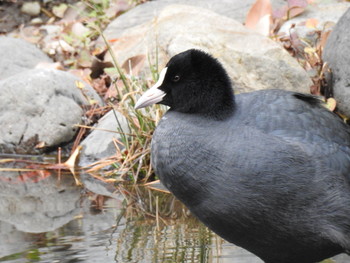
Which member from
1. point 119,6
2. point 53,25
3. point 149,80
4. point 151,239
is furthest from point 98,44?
point 151,239

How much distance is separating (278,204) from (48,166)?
3.73 meters

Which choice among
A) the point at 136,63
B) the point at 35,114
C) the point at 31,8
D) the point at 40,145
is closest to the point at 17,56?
the point at 35,114

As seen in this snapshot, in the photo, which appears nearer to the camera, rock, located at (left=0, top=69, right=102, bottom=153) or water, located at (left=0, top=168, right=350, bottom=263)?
water, located at (left=0, top=168, right=350, bottom=263)

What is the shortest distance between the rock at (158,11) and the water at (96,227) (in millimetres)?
3443

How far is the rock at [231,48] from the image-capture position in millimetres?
7312

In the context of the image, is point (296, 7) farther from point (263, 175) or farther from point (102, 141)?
point (263, 175)

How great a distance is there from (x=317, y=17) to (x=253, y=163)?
5.32 metres

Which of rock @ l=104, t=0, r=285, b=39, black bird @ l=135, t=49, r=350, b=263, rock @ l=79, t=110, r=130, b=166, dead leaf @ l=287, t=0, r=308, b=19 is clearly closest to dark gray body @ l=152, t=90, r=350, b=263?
black bird @ l=135, t=49, r=350, b=263

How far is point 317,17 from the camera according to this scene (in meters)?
9.01

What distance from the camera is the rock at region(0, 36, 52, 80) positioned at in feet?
30.2

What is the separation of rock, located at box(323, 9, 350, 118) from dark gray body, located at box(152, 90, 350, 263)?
2845mm

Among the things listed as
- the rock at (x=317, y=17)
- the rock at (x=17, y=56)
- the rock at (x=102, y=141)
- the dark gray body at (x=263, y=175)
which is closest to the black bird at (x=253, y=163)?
the dark gray body at (x=263, y=175)

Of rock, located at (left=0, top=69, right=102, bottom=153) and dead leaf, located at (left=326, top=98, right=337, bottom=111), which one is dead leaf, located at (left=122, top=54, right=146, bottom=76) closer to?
rock, located at (left=0, top=69, right=102, bottom=153)

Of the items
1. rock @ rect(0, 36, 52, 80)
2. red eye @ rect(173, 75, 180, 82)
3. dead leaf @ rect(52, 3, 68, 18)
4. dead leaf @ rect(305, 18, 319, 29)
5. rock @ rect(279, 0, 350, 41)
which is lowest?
dead leaf @ rect(52, 3, 68, 18)
